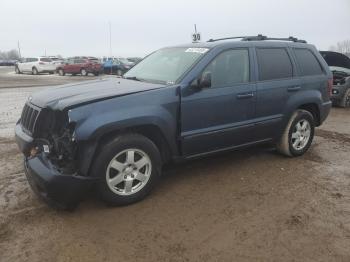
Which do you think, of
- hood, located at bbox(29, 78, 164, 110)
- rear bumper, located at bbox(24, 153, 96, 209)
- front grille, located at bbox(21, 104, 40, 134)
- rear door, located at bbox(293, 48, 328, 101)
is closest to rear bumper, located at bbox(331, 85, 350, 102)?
rear door, located at bbox(293, 48, 328, 101)

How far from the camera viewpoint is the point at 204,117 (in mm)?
4887

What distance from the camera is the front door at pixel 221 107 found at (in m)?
4.78

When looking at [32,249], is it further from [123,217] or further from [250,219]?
[250,219]

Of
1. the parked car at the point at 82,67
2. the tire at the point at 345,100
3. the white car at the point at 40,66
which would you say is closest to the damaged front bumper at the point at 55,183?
the tire at the point at 345,100

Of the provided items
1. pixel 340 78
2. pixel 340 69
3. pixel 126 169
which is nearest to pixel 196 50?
pixel 126 169

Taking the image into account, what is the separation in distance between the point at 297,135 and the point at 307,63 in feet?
3.71

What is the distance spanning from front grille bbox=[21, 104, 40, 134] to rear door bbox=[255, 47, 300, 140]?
9.39ft

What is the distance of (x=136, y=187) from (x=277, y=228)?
157 cm

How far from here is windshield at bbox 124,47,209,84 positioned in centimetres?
501

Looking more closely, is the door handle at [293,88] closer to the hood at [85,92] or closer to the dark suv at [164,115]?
the dark suv at [164,115]

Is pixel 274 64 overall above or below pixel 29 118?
above

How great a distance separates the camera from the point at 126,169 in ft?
14.2

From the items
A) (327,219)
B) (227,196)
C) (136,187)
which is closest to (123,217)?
(136,187)

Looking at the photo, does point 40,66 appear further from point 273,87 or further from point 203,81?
point 203,81
